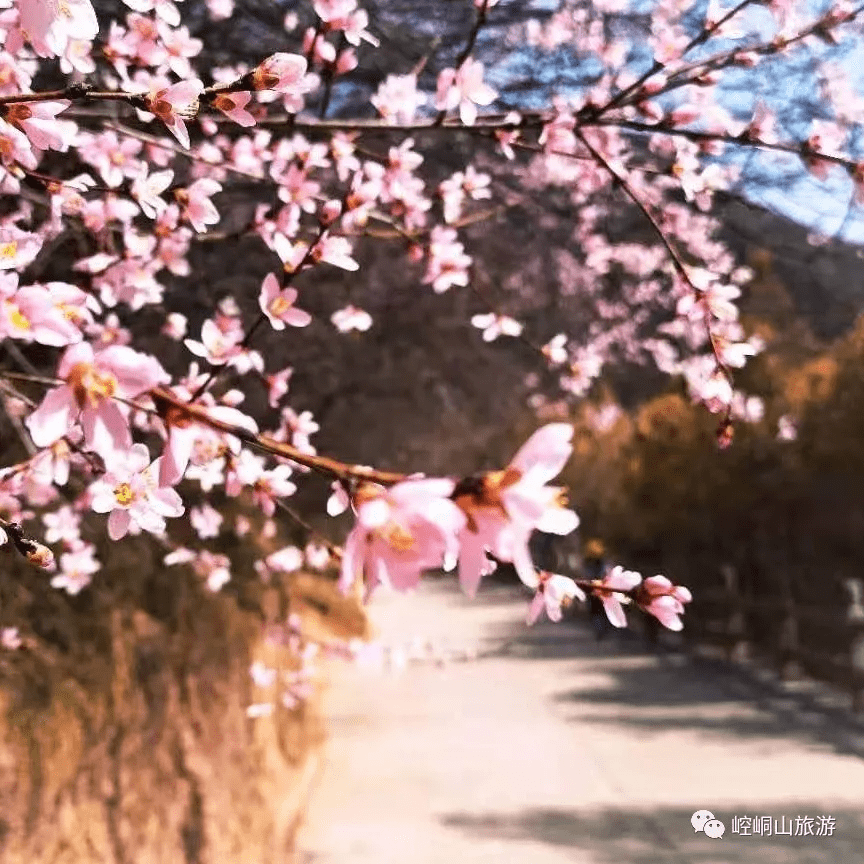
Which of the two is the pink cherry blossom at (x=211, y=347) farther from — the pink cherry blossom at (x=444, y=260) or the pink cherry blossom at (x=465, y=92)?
the pink cherry blossom at (x=444, y=260)

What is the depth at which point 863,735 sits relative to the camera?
11.4 metres

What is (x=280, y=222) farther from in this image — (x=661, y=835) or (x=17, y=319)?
(x=661, y=835)

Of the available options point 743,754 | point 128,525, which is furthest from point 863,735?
point 128,525

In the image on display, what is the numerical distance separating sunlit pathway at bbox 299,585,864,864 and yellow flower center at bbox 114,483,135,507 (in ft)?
21.1

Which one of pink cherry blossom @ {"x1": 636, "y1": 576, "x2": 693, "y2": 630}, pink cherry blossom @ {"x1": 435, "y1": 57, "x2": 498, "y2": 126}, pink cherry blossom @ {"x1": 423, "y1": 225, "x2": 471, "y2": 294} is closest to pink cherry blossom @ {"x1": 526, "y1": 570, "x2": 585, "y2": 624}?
pink cherry blossom @ {"x1": 636, "y1": 576, "x2": 693, "y2": 630}

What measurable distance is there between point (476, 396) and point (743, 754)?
24.6 ft

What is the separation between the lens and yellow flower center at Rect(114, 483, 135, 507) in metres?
1.85

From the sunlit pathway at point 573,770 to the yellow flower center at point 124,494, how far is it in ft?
21.1

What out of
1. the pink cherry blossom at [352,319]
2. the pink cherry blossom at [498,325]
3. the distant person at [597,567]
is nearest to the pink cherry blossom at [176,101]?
the pink cherry blossom at [352,319]

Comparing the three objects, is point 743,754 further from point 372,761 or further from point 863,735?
point 372,761

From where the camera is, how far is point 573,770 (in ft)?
33.9

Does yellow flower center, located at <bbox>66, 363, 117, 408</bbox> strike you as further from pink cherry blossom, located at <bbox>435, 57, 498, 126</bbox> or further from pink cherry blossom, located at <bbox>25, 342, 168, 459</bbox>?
pink cherry blossom, located at <bbox>435, 57, 498, 126</bbox>

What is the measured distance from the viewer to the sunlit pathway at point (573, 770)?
26.4 ft

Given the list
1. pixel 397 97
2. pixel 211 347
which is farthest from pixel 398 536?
pixel 397 97
